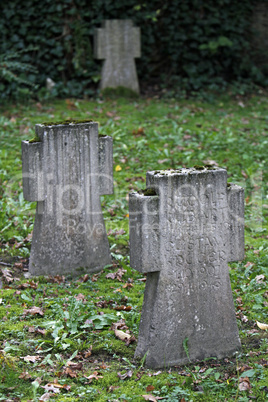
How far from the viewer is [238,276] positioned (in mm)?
5266

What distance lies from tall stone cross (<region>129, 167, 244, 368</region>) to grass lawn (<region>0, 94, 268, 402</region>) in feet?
0.52

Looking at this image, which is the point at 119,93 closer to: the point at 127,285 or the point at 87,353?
the point at 127,285

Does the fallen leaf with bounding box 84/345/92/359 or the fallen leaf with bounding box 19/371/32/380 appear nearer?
the fallen leaf with bounding box 19/371/32/380

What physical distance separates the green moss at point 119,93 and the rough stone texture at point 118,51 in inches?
2.8

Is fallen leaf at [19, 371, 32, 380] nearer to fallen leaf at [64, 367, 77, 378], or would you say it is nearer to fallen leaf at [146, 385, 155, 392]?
fallen leaf at [64, 367, 77, 378]

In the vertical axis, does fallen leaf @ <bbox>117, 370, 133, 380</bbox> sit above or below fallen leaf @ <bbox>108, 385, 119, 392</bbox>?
above

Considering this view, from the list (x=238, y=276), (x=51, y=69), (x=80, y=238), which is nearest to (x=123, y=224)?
(x=80, y=238)

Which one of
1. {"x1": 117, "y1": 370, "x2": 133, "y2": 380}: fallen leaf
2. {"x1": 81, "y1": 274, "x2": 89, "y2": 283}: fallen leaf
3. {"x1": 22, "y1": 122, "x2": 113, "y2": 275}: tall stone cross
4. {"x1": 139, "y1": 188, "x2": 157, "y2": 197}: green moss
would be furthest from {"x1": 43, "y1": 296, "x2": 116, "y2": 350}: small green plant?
{"x1": 139, "y1": 188, "x2": 157, "y2": 197}: green moss

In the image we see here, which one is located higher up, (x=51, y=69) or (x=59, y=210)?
(x=51, y=69)

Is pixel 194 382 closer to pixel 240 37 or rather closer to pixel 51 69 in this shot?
pixel 51 69

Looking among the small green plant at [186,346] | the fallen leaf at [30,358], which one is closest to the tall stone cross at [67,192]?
the fallen leaf at [30,358]

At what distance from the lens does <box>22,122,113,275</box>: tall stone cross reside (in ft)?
17.4

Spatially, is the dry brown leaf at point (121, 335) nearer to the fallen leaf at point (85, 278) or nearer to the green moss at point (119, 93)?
the fallen leaf at point (85, 278)

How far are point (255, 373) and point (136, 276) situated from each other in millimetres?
1974
